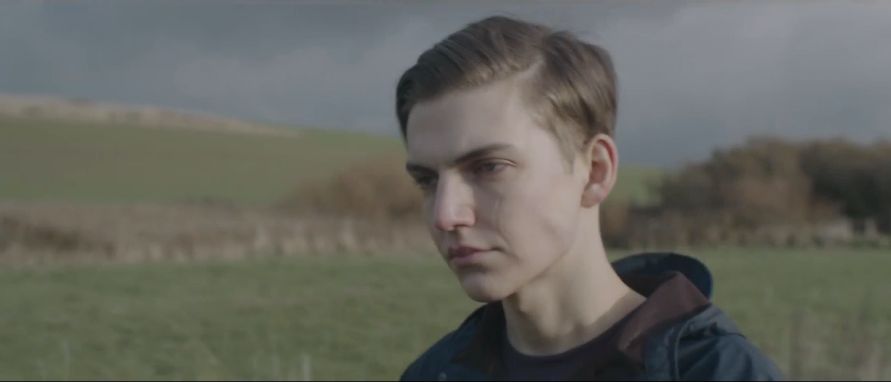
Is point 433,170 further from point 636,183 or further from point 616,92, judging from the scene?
point 636,183

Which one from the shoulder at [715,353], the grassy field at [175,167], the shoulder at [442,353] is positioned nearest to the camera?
the shoulder at [715,353]

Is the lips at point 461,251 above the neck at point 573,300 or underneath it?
above

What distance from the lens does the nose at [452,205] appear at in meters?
1.88

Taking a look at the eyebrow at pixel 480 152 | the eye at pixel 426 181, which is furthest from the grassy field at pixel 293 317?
the eyebrow at pixel 480 152

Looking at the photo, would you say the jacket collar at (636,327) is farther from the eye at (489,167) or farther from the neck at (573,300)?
the eye at (489,167)

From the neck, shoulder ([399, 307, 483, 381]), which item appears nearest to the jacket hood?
the neck

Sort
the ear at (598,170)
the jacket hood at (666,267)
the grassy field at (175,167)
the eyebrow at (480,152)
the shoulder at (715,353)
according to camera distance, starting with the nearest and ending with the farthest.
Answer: the shoulder at (715,353), the eyebrow at (480,152), the ear at (598,170), the jacket hood at (666,267), the grassy field at (175,167)

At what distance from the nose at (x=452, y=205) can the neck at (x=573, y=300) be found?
18 cm

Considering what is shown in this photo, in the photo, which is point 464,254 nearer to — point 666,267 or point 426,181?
point 426,181

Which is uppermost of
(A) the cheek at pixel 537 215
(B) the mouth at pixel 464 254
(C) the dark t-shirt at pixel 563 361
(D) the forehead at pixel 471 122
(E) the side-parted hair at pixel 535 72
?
(E) the side-parted hair at pixel 535 72

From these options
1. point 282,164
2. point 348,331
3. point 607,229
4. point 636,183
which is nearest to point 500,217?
point 348,331

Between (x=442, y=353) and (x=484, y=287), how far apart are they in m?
0.38

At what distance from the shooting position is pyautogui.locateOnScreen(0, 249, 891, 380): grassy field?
314 inches

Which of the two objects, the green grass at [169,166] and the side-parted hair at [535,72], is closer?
the side-parted hair at [535,72]
